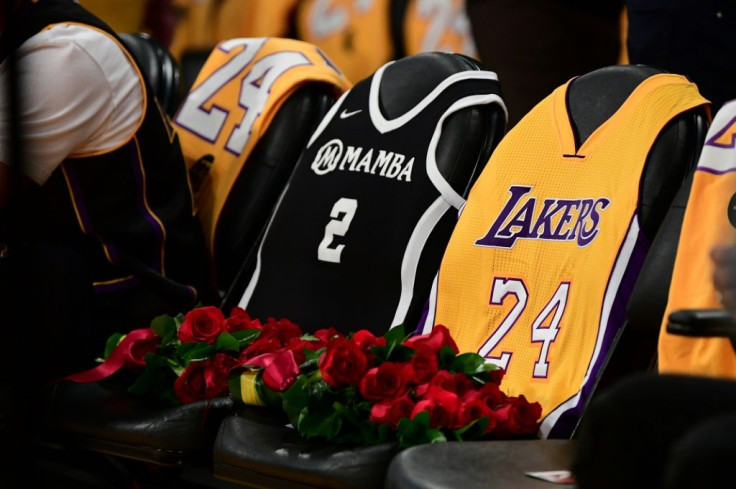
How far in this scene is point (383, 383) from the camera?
66.5 inches

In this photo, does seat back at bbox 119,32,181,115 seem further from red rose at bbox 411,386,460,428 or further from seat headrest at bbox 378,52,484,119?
red rose at bbox 411,386,460,428

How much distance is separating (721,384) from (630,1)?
60.5 inches

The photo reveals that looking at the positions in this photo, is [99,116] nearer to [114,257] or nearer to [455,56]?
[114,257]

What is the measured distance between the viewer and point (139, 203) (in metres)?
2.48

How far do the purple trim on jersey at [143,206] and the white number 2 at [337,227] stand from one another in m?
0.35

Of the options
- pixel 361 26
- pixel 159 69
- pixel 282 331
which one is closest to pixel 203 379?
pixel 282 331

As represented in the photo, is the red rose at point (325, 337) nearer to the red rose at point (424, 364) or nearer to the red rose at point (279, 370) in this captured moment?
the red rose at point (279, 370)

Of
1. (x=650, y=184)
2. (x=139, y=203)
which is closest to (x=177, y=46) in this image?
(x=139, y=203)

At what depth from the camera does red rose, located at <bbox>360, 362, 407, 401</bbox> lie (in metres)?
1.68

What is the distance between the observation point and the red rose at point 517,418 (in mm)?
1694

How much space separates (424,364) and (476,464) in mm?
267

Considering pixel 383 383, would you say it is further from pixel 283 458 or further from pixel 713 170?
pixel 713 170

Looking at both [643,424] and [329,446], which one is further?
[329,446]

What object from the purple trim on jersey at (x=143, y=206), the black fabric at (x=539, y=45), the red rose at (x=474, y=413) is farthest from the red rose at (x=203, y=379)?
the black fabric at (x=539, y=45)
